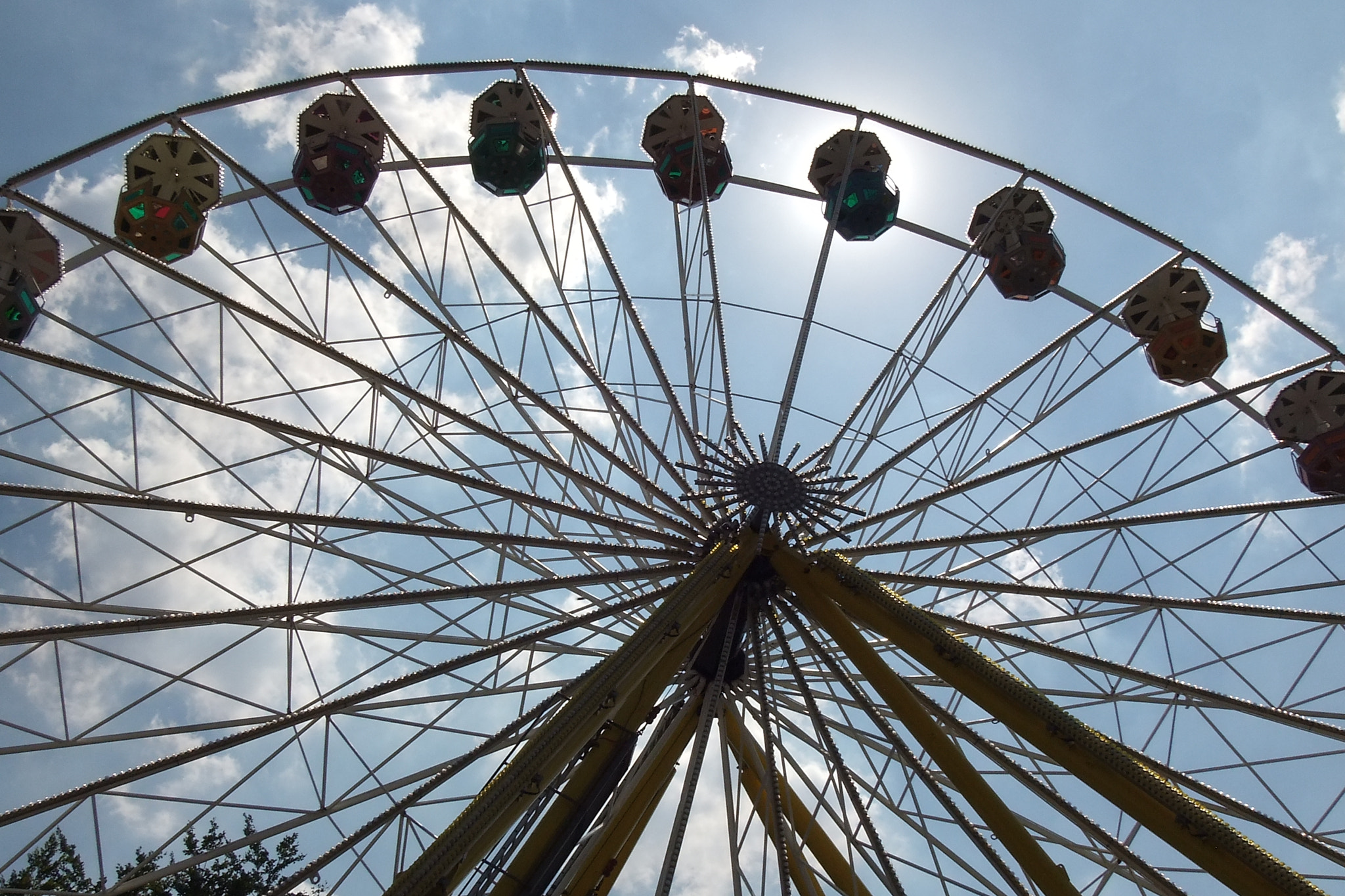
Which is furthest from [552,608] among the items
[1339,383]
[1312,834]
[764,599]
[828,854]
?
[1339,383]

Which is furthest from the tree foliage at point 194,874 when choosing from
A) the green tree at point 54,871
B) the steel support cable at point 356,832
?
the steel support cable at point 356,832

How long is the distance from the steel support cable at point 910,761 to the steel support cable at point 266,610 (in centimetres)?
238

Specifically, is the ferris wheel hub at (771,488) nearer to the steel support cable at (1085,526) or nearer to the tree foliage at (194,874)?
the steel support cable at (1085,526)

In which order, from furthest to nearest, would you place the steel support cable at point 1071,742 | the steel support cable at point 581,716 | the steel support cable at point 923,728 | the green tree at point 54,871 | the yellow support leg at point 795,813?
1. the green tree at point 54,871
2. the yellow support leg at point 795,813
3. the steel support cable at point 923,728
4. the steel support cable at point 581,716
5. the steel support cable at point 1071,742

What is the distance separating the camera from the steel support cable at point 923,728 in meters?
7.80

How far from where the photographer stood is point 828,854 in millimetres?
14375

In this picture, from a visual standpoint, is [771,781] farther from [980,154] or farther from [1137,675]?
[980,154]

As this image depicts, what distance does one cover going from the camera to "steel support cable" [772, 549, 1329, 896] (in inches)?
269

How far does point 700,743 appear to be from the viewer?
12523mm

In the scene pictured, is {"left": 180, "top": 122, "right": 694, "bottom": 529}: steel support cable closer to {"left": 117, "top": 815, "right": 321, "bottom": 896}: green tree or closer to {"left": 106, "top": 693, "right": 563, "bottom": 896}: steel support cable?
{"left": 106, "top": 693, "right": 563, "bottom": 896}: steel support cable

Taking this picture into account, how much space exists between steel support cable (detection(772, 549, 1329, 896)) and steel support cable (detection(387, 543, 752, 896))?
1369 millimetres

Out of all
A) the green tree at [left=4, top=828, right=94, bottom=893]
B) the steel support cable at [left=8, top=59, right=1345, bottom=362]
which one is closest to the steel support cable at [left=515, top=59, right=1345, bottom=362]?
the steel support cable at [left=8, top=59, right=1345, bottom=362]

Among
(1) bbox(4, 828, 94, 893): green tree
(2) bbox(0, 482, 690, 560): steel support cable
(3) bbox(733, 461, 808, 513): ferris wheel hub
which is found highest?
(3) bbox(733, 461, 808, 513): ferris wheel hub

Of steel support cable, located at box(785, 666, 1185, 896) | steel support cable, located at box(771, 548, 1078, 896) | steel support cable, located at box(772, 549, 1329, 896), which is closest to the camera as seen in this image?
steel support cable, located at box(772, 549, 1329, 896)
